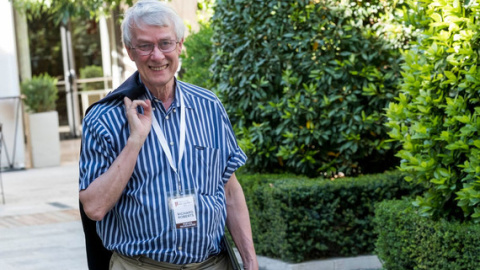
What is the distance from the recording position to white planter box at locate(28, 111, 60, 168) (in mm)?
15727

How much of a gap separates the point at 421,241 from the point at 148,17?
9.18 feet

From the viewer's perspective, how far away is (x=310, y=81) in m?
6.86

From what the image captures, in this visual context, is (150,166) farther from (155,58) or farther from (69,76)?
(69,76)

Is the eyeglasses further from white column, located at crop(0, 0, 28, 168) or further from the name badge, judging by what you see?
white column, located at crop(0, 0, 28, 168)

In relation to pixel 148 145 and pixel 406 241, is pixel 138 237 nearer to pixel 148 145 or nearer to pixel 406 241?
pixel 148 145

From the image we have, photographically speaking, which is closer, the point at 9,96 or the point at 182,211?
the point at 182,211

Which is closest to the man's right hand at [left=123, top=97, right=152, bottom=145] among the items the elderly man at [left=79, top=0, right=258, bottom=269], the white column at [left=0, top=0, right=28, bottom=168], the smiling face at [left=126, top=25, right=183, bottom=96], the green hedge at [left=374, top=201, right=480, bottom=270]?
the elderly man at [left=79, top=0, right=258, bottom=269]

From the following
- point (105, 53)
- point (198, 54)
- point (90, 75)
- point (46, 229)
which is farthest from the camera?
point (105, 53)

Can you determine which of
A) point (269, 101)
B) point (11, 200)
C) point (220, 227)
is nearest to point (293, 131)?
point (269, 101)

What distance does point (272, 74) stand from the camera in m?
6.95

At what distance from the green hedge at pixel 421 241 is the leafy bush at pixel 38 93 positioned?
37.3ft

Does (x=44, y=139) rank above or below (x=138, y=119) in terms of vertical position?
below

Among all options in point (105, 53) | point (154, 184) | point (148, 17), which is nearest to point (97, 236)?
point (154, 184)

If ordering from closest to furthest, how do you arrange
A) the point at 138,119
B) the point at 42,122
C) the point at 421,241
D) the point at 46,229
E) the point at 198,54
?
the point at 138,119 → the point at 421,241 → the point at 198,54 → the point at 46,229 → the point at 42,122
